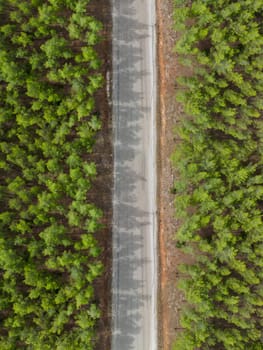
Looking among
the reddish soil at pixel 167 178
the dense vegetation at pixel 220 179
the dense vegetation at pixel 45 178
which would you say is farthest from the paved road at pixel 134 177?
the dense vegetation at pixel 220 179

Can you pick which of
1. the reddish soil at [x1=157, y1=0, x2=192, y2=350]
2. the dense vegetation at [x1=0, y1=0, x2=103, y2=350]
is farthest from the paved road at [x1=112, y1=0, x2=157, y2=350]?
the dense vegetation at [x1=0, y1=0, x2=103, y2=350]

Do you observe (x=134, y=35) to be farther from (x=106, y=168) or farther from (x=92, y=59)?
(x=106, y=168)

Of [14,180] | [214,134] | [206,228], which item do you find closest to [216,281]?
[206,228]

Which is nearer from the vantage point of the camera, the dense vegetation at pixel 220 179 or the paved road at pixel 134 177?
the dense vegetation at pixel 220 179

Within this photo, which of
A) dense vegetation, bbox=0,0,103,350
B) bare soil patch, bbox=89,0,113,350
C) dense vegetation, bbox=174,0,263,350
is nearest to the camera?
dense vegetation, bbox=0,0,103,350

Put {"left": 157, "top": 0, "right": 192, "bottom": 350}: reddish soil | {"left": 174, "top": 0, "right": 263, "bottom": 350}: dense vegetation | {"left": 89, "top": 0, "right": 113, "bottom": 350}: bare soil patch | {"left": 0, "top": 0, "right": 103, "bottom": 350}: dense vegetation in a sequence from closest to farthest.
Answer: {"left": 0, "top": 0, "right": 103, "bottom": 350}: dense vegetation < {"left": 174, "top": 0, "right": 263, "bottom": 350}: dense vegetation < {"left": 89, "top": 0, "right": 113, "bottom": 350}: bare soil patch < {"left": 157, "top": 0, "right": 192, "bottom": 350}: reddish soil

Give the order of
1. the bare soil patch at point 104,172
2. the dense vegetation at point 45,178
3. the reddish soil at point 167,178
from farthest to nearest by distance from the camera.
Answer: the reddish soil at point 167,178, the bare soil patch at point 104,172, the dense vegetation at point 45,178

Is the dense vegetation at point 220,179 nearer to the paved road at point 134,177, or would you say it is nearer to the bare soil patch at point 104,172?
the paved road at point 134,177

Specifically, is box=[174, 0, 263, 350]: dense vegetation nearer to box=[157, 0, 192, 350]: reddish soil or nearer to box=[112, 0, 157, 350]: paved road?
box=[157, 0, 192, 350]: reddish soil
